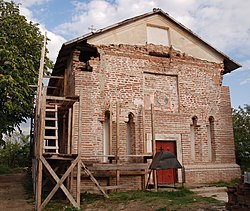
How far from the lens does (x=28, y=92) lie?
1752 centimetres

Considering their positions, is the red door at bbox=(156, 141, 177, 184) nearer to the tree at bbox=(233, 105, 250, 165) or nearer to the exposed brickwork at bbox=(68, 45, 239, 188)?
the exposed brickwork at bbox=(68, 45, 239, 188)

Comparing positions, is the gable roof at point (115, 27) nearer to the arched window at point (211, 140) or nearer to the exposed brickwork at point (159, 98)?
the exposed brickwork at point (159, 98)

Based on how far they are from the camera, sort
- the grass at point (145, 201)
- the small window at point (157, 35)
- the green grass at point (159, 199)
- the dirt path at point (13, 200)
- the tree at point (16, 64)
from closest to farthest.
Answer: the grass at point (145, 201)
the green grass at point (159, 199)
the dirt path at point (13, 200)
the small window at point (157, 35)
the tree at point (16, 64)

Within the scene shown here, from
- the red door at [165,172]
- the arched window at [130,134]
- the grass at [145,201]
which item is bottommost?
the grass at [145,201]

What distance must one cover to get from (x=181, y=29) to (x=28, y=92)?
31.8 ft

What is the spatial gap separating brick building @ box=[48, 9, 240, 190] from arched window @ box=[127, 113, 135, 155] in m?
0.04

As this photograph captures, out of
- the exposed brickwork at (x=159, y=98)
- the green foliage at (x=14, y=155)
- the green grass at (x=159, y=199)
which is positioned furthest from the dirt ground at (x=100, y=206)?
the green foliage at (x=14, y=155)

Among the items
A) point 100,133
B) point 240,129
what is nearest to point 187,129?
point 100,133

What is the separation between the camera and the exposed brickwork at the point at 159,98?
465 inches

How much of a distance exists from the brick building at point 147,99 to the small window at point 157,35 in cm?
5

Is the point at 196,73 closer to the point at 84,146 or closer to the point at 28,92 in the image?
the point at 84,146

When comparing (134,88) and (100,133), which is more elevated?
(134,88)

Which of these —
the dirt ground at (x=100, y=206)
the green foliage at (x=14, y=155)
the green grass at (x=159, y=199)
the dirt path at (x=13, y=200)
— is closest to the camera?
the dirt ground at (x=100, y=206)

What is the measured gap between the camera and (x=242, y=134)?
1809cm
